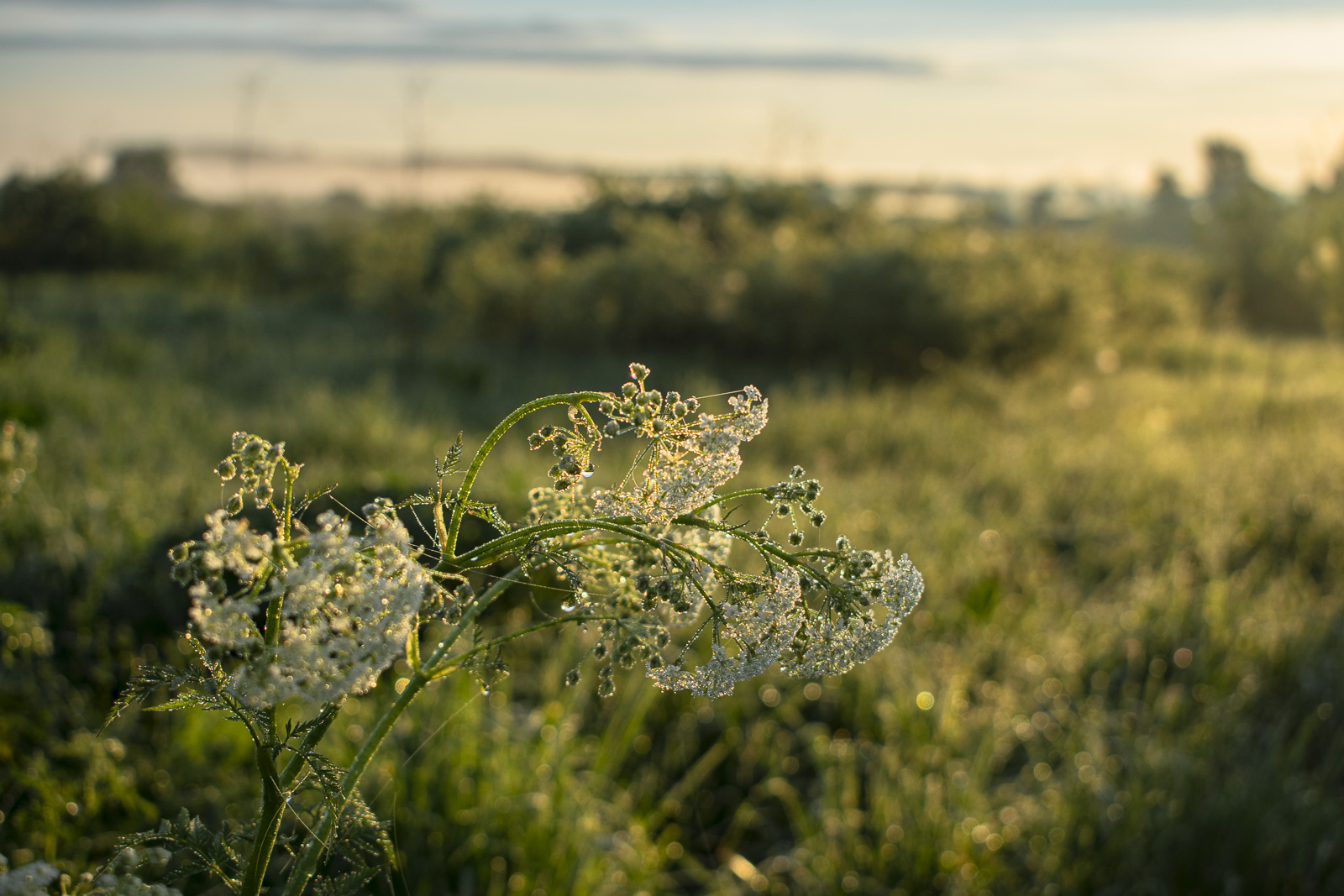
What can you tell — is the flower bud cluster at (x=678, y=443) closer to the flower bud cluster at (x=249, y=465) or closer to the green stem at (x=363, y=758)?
the green stem at (x=363, y=758)

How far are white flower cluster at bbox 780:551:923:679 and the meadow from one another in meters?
0.39

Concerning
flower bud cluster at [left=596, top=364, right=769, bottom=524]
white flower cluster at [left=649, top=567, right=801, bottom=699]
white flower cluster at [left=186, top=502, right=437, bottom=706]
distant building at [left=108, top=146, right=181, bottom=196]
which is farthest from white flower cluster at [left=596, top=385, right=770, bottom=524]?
distant building at [left=108, top=146, right=181, bottom=196]

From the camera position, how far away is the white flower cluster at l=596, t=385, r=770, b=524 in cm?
96

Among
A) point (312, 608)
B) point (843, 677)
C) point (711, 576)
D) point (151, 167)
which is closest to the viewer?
point (312, 608)

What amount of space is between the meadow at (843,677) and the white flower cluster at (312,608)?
10.8 inches

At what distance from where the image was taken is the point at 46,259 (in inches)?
725

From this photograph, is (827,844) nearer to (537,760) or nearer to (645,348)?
(537,760)

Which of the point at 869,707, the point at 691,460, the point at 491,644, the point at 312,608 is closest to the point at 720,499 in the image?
the point at 691,460

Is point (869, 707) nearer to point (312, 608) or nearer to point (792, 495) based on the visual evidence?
point (792, 495)

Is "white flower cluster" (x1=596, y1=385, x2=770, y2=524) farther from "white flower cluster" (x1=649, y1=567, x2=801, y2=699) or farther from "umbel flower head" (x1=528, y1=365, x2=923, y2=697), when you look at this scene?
"white flower cluster" (x1=649, y1=567, x2=801, y2=699)

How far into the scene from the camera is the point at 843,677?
4781 millimetres

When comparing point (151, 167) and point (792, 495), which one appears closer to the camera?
point (792, 495)

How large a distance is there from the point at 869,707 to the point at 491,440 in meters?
3.84

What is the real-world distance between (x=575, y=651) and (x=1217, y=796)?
8.91 ft
